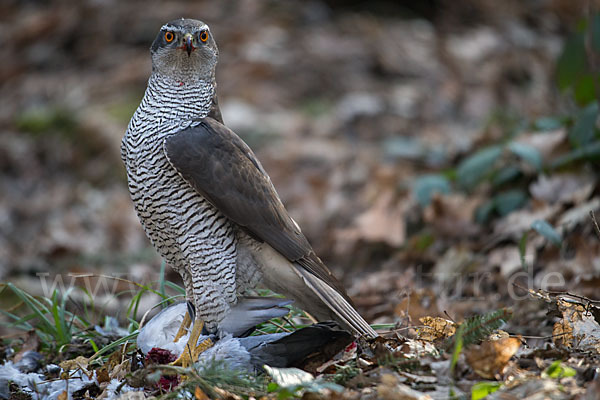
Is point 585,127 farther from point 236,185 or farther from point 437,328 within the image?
point 236,185

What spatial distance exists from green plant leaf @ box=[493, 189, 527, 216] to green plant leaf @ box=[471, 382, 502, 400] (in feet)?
10.4

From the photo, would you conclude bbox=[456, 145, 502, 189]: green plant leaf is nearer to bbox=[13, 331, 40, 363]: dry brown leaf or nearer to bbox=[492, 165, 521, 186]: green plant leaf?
bbox=[492, 165, 521, 186]: green plant leaf

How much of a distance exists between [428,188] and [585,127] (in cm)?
128

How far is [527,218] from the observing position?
5230mm

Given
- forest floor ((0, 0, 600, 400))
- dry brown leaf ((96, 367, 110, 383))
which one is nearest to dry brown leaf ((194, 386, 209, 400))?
forest floor ((0, 0, 600, 400))

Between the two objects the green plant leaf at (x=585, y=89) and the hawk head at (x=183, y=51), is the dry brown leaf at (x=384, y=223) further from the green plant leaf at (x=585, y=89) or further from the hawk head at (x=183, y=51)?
the hawk head at (x=183, y=51)

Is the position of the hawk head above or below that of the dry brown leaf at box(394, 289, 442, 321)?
above

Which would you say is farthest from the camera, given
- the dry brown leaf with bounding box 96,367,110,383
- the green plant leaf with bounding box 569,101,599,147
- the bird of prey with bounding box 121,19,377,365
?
the green plant leaf with bounding box 569,101,599,147

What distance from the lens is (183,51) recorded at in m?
3.65

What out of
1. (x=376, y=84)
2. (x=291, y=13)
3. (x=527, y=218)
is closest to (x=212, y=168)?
(x=527, y=218)

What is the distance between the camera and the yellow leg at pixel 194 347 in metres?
3.35

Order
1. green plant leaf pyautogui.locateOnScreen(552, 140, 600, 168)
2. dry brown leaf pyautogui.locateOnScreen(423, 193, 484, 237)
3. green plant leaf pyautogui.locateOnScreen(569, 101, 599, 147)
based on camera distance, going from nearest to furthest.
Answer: green plant leaf pyautogui.locateOnScreen(569, 101, 599, 147) < green plant leaf pyautogui.locateOnScreen(552, 140, 600, 168) < dry brown leaf pyautogui.locateOnScreen(423, 193, 484, 237)

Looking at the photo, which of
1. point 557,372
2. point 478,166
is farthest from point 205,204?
point 478,166

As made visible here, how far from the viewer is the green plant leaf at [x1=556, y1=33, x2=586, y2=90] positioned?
5.57 m
